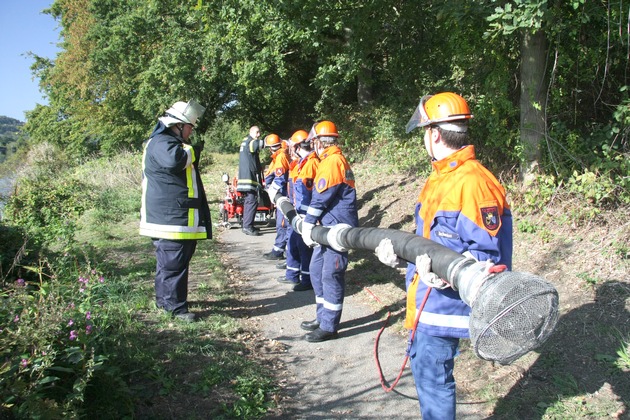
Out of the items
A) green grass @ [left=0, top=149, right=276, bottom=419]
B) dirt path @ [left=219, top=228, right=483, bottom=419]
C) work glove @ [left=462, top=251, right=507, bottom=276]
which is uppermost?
work glove @ [left=462, top=251, right=507, bottom=276]

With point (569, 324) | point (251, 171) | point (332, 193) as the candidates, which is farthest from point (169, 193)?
point (251, 171)

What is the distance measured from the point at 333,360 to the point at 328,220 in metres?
1.51

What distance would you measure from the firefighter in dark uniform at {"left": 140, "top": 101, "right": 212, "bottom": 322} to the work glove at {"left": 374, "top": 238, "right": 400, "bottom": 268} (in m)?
2.63

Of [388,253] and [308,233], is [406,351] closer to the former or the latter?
[388,253]

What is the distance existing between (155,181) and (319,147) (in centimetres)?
185

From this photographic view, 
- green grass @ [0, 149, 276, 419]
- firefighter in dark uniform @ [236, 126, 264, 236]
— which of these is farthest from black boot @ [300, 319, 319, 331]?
firefighter in dark uniform @ [236, 126, 264, 236]

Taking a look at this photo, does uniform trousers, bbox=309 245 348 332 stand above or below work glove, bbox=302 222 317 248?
below

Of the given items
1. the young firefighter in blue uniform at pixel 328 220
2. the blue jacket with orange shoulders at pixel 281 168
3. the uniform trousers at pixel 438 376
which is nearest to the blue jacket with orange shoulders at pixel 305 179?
the young firefighter in blue uniform at pixel 328 220

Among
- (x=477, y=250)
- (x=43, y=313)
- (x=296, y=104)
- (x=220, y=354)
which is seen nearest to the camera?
(x=477, y=250)

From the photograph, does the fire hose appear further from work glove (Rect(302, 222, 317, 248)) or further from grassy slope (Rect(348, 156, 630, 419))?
work glove (Rect(302, 222, 317, 248))

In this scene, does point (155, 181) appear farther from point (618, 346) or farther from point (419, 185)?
point (419, 185)

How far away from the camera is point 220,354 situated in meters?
4.44

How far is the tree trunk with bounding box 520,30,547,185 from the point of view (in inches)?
261

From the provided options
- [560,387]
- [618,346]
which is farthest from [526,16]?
[560,387]
